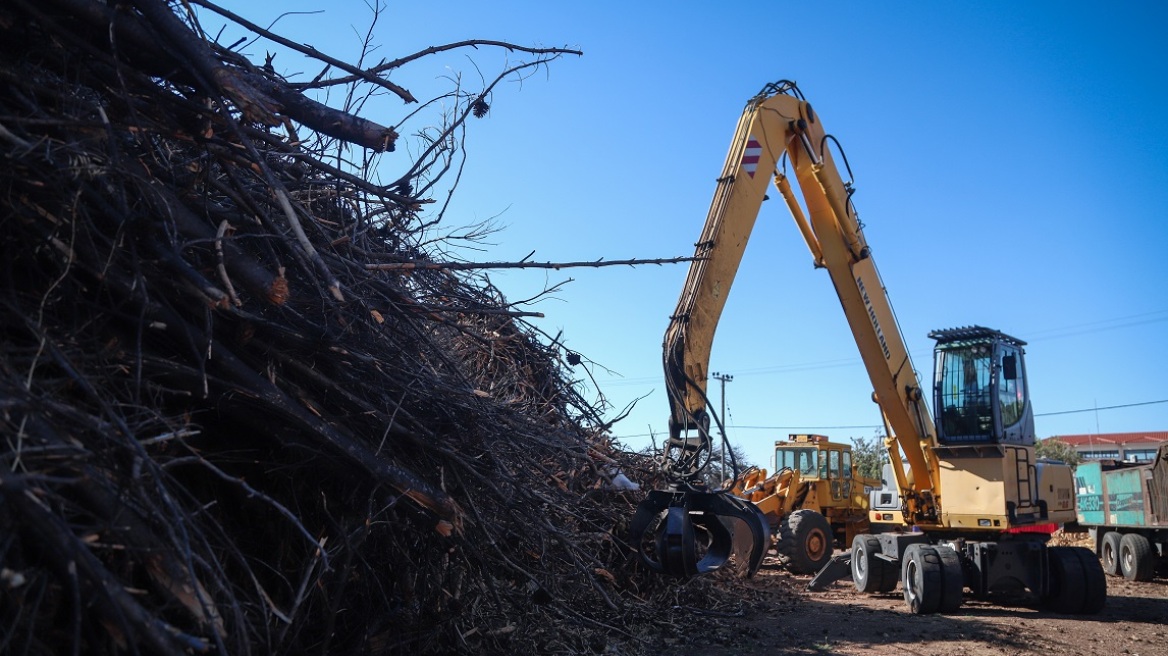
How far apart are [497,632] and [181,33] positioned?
11.6 feet

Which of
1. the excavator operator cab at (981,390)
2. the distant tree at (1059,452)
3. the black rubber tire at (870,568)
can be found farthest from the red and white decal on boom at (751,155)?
the distant tree at (1059,452)

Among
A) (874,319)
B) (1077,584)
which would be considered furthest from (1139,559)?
(874,319)

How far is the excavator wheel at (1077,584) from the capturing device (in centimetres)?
1057

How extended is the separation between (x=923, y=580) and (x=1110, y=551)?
843 cm

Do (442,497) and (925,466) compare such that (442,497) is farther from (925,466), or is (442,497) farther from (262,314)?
(925,466)

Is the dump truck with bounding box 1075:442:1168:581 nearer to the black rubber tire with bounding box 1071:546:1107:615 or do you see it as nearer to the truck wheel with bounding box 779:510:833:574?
the truck wheel with bounding box 779:510:833:574

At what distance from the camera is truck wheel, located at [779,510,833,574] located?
49.6ft

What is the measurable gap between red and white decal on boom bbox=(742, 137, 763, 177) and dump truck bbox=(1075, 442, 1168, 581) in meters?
10.1

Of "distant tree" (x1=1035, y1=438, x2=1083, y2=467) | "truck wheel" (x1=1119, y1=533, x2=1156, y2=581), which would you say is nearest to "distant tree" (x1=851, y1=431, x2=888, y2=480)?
"distant tree" (x1=1035, y1=438, x2=1083, y2=467)

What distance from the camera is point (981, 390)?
36.6 feet

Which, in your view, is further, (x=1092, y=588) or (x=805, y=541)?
(x=805, y=541)

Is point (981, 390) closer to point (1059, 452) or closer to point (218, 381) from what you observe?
point (218, 381)

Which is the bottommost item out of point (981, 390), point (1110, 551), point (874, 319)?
point (1110, 551)

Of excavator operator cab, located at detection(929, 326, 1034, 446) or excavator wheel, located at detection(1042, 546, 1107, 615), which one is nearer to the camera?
excavator wheel, located at detection(1042, 546, 1107, 615)
